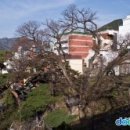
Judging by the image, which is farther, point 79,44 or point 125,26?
point 79,44

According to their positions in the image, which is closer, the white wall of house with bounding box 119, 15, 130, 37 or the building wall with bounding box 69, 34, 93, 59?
the white wall of house with bounding box 119, 15, 130, 37

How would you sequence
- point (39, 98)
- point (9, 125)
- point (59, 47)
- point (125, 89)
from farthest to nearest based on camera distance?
point (59, 47) → point (125, 89) → point (39, 98) → point (9, 125)

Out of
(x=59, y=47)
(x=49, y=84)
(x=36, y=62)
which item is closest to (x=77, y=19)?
(x=59, y=47)

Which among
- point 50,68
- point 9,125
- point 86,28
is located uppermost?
point 86,28

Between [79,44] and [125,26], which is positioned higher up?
[125,26]

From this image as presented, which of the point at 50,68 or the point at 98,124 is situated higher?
the point at 50,68

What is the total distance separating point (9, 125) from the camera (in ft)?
47.9

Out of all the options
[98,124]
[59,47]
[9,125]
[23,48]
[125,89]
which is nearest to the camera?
[98,124]

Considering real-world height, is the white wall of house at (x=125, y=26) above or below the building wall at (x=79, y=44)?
above

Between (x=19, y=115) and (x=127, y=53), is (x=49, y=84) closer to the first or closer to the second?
(x=19, y=115)

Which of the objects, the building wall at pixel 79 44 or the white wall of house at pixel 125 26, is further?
the building wall at pixel 79 44

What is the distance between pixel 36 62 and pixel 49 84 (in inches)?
140

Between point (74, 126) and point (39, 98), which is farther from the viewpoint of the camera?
point (39, 98)

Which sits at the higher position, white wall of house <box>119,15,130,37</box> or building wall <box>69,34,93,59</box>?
white wall of house <box>119,15,130,37</box>
